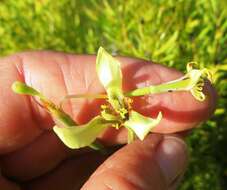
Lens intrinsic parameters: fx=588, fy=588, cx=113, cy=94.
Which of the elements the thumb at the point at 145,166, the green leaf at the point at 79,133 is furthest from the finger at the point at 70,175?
the green leaf at the point at 79,133

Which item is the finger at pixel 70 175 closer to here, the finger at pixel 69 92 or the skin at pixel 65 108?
the skin at pixel 65 108

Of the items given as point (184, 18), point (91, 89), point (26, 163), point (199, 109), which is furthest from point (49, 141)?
point (184, 18)

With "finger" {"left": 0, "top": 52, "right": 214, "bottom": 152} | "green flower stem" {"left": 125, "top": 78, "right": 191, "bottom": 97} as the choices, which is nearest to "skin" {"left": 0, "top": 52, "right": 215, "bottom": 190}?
"finger" {"left": 0, "top": 52, "right": 214, "bottom": 152}

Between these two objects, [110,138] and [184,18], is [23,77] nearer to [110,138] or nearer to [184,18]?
[110,138]

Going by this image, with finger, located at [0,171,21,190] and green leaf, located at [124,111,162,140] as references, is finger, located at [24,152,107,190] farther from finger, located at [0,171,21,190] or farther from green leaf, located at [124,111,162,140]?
green leaf, located at [124,111,162,140]

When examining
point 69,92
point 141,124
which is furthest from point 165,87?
point 69,92

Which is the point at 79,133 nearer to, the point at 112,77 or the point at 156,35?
the point at 112,77

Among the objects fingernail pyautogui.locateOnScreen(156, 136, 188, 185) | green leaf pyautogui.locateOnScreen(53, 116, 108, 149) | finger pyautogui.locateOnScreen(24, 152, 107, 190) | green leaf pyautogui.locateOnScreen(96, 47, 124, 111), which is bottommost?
finger pyautogui.locateOnScreen(24, 152, 107, 190)
